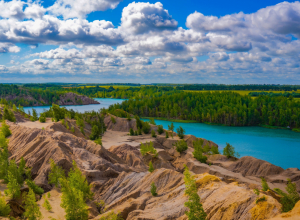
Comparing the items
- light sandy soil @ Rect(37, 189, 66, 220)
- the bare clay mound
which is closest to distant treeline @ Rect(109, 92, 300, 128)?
the bare clay mound

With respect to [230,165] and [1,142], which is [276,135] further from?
[1,142]

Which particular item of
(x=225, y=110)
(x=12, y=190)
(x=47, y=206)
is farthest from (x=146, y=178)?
(x=225, y=110)

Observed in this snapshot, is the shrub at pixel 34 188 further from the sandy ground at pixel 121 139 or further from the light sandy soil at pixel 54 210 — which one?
the sandy ground at pixel 121 139

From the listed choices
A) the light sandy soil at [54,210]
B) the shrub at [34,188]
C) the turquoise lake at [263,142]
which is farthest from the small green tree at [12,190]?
the turquoise lake at [263,142]

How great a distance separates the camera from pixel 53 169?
3028 centimetres

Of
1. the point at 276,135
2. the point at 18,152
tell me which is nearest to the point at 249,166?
the point at 18,152

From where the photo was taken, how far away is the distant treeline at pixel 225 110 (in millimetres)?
109250

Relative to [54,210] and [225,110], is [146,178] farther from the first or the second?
[225,110]

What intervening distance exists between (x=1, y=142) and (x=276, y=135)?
9193cm

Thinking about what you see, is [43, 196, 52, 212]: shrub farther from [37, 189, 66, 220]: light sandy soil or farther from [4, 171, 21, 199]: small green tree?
[4, 171, 21, 199]: small green tree

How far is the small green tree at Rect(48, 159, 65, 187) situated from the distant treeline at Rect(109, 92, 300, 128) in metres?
83.7

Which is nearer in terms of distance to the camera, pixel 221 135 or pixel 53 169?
pixel 53 169

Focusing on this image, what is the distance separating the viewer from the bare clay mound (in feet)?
63.5

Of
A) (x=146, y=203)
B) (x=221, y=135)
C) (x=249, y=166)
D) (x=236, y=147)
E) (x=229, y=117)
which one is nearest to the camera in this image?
(x=146, y=203)
